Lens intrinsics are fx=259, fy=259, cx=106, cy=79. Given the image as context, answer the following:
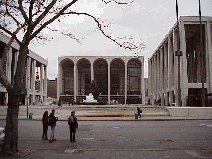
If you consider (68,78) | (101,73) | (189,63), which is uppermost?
(189,63)

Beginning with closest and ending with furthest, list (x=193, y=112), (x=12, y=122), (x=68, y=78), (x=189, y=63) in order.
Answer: (x=12, y=122), (x=193, y=112), (x=189, y=63), (x=68, y=78)

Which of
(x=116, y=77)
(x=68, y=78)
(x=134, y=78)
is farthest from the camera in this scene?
(x=116, y=77)

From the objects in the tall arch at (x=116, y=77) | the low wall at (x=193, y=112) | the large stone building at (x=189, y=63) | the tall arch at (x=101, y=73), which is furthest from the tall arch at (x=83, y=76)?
the low wall at (x=193, y=112)

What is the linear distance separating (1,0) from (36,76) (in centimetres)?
7931

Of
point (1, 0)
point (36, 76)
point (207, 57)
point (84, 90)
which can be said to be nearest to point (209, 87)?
point (207, 57)

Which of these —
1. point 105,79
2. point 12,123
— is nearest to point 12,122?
point 12,123

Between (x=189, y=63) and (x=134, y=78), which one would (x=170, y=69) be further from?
(x=134, y=78)

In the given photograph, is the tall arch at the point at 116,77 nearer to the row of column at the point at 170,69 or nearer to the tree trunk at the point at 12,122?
the row of column at the point at 170,69

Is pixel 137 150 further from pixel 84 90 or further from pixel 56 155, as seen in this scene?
pixel 84 90

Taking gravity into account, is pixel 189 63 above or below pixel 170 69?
above

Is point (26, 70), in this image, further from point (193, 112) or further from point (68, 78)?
point (193, 112)

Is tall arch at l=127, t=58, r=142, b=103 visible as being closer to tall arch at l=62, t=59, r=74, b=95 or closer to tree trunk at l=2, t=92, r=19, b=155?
tall arch at l=62, t=59, r=74, b=95

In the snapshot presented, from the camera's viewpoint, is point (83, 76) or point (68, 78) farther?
point (83, 76)

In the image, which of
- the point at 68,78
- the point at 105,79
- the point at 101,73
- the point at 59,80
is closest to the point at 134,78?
the point at 105,79
